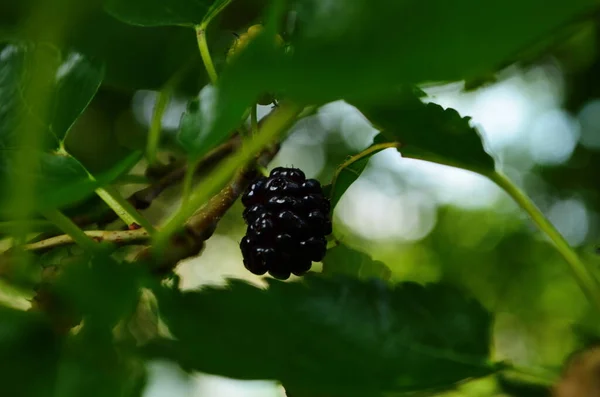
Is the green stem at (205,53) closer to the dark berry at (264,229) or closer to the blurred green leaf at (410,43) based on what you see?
the dark berry at (264,229)

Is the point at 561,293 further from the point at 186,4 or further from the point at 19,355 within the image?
the point at 19,355

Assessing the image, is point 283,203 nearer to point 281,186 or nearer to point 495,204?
point 281,186

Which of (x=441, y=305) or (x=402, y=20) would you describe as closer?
(x=402, y=20)

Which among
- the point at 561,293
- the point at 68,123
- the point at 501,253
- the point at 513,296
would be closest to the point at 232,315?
the point at 68,123

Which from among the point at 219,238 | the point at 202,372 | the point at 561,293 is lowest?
the point at 202,372

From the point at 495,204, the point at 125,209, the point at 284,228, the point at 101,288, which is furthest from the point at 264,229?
the point at 495,204

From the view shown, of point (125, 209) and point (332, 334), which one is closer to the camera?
point (332, 334)

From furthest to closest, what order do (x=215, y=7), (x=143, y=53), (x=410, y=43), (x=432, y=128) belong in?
(x=143, y=53)
(x=215, y=7)
(x=432, y=128)
(x=410, y=43)
